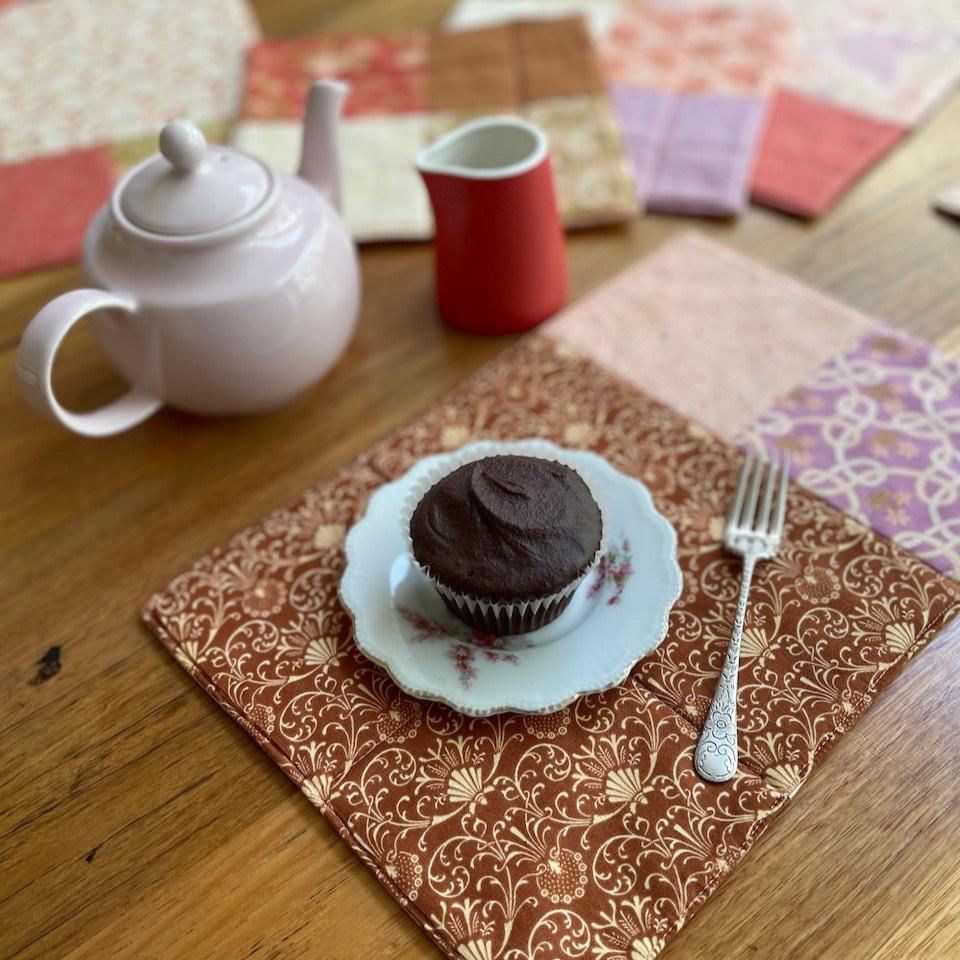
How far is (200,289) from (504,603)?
1.09 ft

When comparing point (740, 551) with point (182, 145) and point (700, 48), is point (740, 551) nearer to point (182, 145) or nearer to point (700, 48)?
point (182, 145)

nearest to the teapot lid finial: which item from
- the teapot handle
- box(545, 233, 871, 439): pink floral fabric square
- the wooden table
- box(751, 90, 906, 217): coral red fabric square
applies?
the teapot handle

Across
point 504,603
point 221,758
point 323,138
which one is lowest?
point 221,758

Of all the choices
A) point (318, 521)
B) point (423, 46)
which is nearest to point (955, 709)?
point (318, 521)

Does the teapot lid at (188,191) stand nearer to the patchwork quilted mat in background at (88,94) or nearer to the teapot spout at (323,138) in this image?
the teapot spout at (323,138)

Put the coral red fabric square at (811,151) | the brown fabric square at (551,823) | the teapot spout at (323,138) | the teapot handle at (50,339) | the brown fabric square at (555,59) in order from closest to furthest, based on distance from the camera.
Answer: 1. the brown fabric square at (551,823)
2. the teapot handle at (50,339)
3. the teapot spout at (323,138)
4. the coral red fabric square at (811,151)
5. the brown fabric square at (555,59)

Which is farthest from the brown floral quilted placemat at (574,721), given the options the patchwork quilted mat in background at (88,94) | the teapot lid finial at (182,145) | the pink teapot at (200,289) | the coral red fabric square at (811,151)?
the patchwork quilted mat in background at (88,94)

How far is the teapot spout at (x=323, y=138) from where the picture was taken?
819 millimetres

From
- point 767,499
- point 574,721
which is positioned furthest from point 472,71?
point 574,721

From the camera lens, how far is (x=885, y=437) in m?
0.78

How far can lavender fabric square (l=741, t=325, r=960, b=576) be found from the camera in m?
0.72

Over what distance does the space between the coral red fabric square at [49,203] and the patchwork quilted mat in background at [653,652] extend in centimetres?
46

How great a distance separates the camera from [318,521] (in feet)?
2.47

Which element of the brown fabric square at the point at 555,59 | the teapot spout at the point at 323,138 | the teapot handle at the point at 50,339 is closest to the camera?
the teapot handle at the point at 50,339
